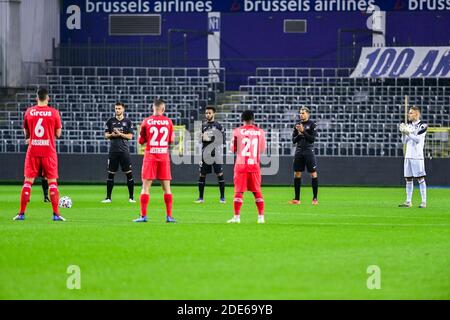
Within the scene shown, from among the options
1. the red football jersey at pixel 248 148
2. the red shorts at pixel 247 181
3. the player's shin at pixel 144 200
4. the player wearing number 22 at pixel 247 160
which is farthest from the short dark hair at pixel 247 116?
the player's shin at pixel 144 200

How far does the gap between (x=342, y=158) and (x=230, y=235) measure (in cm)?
2189

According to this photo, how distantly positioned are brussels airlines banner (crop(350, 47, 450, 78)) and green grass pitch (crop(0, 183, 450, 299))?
20738mm

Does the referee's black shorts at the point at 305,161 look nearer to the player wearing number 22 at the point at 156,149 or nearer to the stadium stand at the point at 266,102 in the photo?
the player wearing number 22 at the point at 156,149

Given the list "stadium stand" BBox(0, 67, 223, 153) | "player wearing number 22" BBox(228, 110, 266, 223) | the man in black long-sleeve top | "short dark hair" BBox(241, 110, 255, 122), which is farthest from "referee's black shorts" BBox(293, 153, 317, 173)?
"stadium stand" BBox(0, 67, 223, 153)

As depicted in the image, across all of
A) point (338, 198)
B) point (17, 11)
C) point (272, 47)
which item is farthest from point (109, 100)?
point (338, 198)

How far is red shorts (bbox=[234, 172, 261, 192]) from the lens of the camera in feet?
59.7

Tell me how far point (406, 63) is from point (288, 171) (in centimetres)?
871

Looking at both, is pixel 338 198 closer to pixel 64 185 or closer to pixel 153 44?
pixel 64 185

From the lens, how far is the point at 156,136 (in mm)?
18500

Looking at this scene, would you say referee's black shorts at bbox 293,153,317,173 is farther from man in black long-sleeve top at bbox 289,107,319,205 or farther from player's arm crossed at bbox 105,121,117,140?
player's arm crossed at bbox 105,121,117,140

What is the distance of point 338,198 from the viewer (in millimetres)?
28281

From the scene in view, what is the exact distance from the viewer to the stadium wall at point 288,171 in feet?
122

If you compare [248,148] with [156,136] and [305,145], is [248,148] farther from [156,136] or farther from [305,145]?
[305,145]
